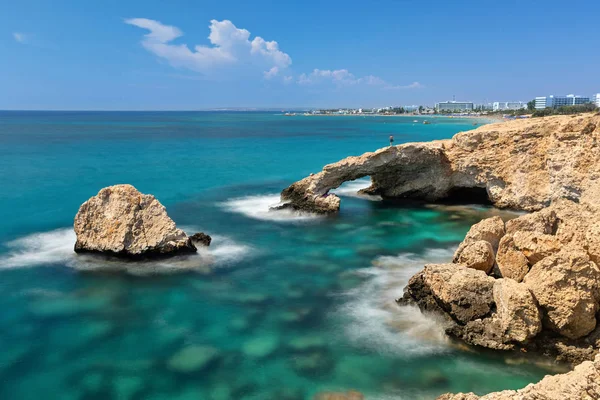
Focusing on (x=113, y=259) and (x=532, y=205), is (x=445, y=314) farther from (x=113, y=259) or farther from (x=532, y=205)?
(x=532, y=205)

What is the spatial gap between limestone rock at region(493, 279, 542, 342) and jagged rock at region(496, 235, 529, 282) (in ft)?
5.38

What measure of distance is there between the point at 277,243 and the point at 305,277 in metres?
3.99

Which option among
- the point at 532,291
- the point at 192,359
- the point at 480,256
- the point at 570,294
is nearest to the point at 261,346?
the point at 192,359

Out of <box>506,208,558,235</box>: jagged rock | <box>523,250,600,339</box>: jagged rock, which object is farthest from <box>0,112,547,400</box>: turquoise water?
<box>506,208,558,235</box>: jagged rock

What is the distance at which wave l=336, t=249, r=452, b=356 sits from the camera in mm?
11344

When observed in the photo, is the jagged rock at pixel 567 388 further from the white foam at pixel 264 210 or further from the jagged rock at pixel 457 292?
Answer: the white foam at pixel 264 210

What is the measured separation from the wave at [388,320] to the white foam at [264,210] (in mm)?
8113

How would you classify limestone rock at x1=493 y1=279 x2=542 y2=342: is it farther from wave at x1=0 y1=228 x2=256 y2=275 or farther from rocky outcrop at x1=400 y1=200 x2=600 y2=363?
wave at x1=0 y1=228 x2=256 y2=275

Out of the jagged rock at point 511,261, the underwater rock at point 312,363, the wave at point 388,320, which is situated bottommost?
the underwater rock at point 312,363

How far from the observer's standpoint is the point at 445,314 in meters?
12.1

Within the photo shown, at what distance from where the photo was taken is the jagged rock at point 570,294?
34.6 feet

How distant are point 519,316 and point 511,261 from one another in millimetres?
2399

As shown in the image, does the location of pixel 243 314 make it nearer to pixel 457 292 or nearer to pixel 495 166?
pixel 457 292

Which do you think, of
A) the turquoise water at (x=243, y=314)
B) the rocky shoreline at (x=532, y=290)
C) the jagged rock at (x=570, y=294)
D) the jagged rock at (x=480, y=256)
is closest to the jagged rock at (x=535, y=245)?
the rocky shoreline at (x=532, y=290)
